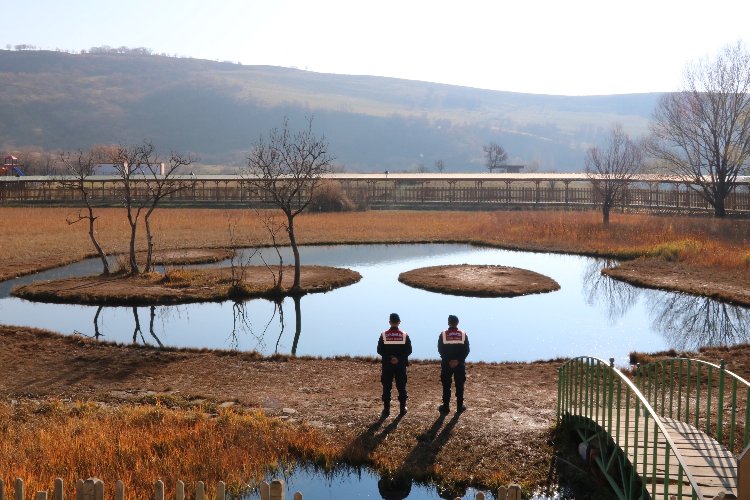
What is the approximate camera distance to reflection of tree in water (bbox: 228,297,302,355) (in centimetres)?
1898

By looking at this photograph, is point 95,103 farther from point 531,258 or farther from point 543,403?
point 543,403

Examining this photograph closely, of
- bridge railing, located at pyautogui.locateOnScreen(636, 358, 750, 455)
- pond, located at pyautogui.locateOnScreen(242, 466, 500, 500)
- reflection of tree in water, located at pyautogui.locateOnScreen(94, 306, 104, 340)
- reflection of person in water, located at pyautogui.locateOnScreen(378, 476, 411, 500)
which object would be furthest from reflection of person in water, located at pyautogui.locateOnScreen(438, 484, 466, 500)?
reflection of tree in water, located at pyautogui.locateOnScreen(94, 306, 104, 340)

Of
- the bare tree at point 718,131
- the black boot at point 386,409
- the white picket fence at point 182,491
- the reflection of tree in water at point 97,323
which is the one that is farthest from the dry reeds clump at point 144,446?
the bare tree at point 718,131

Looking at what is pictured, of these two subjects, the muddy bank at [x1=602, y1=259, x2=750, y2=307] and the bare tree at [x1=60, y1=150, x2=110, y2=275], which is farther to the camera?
the bare tree at [x1=60, y1=150, x2=110, y2=275]

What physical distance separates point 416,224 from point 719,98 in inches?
826

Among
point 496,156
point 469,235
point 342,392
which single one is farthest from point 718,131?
point 496,156

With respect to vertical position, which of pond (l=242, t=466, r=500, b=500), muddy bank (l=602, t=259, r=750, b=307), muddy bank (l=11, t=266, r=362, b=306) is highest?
muddy bank (l=602, t=259, r=750, b=307)

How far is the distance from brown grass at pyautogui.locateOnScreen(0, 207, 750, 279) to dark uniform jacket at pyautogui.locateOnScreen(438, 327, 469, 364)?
70.3 feet

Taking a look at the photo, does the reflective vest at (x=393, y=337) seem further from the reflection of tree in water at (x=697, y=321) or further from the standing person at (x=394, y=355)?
the reflection of tree in water at (x=697, y=321)

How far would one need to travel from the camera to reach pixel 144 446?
9.98 metres

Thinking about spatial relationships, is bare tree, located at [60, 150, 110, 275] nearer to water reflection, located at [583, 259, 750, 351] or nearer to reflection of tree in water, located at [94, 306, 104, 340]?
reflection of tree in water, located at [94, 306, 104, 340]

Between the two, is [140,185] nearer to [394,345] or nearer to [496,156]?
[496,156]

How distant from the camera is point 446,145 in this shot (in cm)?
19538

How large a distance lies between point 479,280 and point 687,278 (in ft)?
24.7
